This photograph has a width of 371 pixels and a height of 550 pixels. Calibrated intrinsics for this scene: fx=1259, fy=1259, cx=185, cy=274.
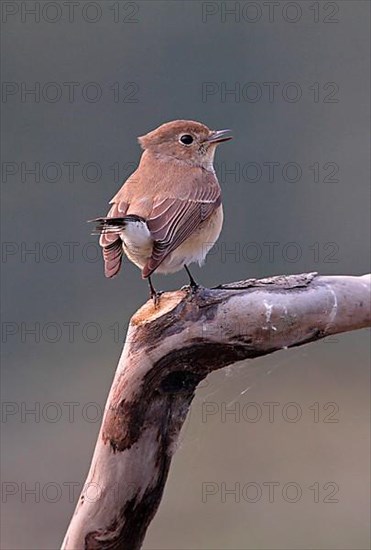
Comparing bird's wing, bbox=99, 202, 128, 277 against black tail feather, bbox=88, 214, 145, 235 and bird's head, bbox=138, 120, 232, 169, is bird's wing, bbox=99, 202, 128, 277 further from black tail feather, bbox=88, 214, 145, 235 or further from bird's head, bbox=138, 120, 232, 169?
bird's head, bbox=138, 120, 232, 169

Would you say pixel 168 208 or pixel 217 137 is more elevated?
pixel 217 137

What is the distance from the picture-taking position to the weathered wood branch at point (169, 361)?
302 centimetres

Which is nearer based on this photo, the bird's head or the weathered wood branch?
the weathered wood branch

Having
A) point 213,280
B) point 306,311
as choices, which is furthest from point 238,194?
point 306,311

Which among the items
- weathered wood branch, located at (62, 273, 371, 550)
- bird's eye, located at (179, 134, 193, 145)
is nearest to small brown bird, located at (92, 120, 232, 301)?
bird's eye, located at (179, 134, 193, 145)

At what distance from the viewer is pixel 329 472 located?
23.2 feet

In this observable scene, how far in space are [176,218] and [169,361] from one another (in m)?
0.63

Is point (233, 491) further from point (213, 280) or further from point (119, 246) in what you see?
point (119, 246)

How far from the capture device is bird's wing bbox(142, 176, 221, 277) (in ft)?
11.2

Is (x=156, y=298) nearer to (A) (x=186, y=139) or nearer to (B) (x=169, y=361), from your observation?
(B) (x=169, y=361)

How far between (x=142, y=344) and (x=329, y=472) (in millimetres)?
4249

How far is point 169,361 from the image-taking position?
3.02 metres

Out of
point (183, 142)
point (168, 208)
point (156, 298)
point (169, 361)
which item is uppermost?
point (183, 142)

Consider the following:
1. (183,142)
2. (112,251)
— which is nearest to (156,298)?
(112,251)
